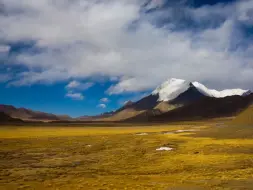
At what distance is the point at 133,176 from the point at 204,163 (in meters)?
6.23

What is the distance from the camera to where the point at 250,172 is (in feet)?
56.1

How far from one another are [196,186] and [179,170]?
458 cm

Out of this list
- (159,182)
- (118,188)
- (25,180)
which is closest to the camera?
(118,188)

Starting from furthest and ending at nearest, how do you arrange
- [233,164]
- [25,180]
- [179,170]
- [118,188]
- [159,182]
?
[233,164] → [179,170] → [25,180] → [159,182] → [118,188]

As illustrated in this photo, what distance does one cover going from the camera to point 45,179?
16844 mm

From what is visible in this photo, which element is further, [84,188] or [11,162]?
[11,162]

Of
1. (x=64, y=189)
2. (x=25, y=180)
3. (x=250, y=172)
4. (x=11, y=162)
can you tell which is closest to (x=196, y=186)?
(x=250, y=172)

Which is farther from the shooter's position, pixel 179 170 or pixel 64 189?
pixel 179 170

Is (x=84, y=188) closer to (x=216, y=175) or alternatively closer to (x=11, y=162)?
(x=216, y=175)

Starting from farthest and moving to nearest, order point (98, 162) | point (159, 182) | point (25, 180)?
1. point (98, 162)
2. point (25, 180)
3. point (159, 182)

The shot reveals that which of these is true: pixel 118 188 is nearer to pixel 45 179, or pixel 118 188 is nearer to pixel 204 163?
pixel 45 179

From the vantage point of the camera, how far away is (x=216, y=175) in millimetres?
16797

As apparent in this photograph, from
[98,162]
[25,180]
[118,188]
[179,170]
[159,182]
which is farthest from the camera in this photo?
[98,162]

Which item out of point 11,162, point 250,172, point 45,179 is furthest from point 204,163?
point 11,162
